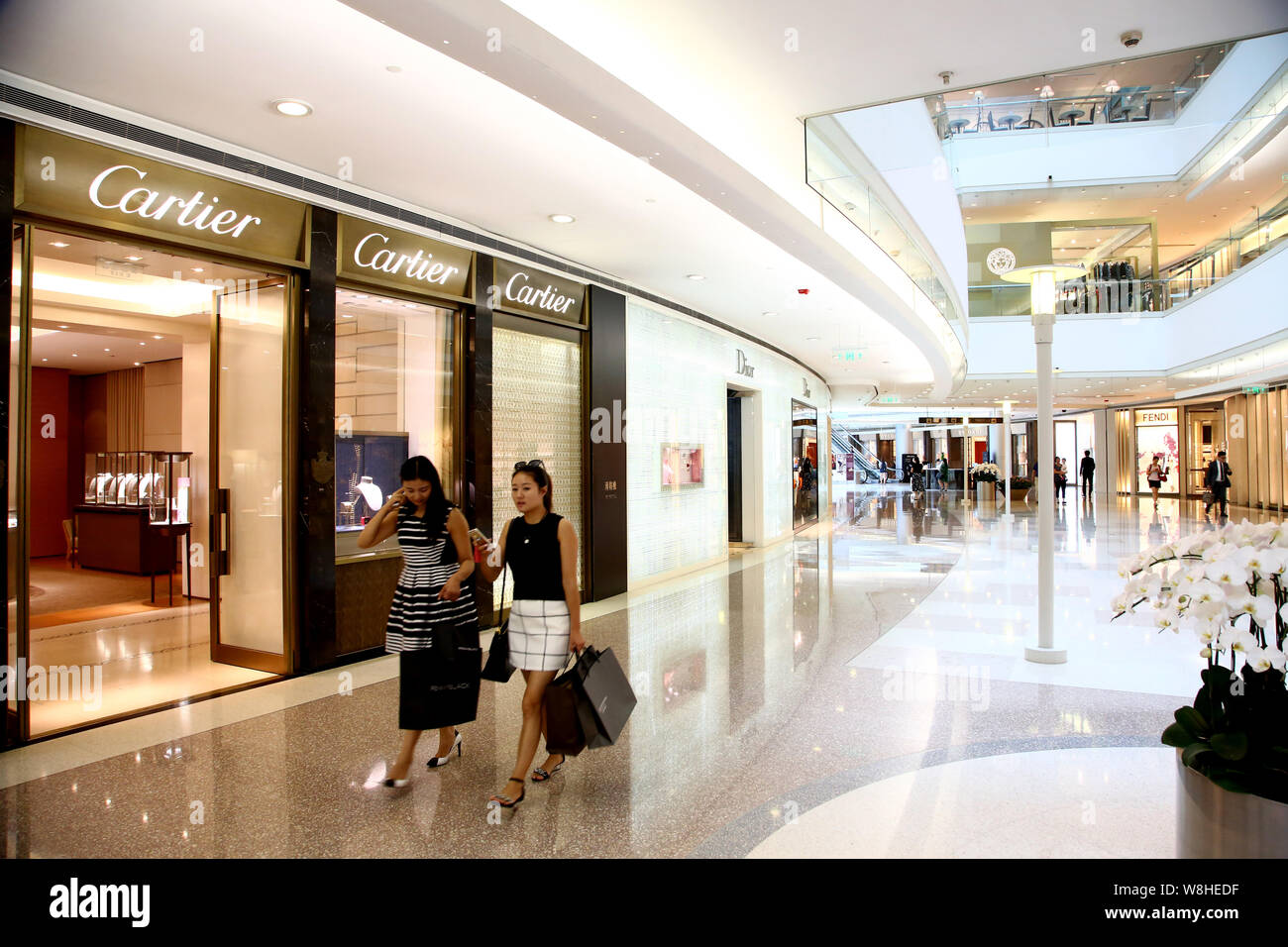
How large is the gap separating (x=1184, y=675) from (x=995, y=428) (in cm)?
4080

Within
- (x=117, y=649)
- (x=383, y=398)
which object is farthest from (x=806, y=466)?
(x=117, y=649)

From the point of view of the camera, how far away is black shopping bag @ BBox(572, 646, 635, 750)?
11.7 ft

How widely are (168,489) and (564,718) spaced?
8.28 metres

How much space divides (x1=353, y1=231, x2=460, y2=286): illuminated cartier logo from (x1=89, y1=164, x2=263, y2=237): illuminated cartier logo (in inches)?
35.1

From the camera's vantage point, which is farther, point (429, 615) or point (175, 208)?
point (175, 208)

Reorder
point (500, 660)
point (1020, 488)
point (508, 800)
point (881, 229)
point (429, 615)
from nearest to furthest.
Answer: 1. point (508, 800)
2. point (500, 660)
3. point (429, 615)
4. point (881, 229)
5. point (1020, 488)

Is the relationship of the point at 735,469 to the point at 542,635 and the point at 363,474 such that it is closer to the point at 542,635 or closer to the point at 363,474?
the point at 363,474

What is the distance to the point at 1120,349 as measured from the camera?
67.3ft

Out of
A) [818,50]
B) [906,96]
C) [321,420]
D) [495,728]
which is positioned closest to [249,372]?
[321,420]

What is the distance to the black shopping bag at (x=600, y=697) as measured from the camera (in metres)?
3.56

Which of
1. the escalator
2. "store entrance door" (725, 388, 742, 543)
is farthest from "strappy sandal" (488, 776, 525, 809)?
the escalator

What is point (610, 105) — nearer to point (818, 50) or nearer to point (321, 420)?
point (818, 50)

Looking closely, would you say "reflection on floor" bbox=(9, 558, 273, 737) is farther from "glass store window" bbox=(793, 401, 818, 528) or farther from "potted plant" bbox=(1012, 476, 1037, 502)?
"potted plant" bbox=(1012, 476, 1037, 502)

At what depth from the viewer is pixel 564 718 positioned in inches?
142
